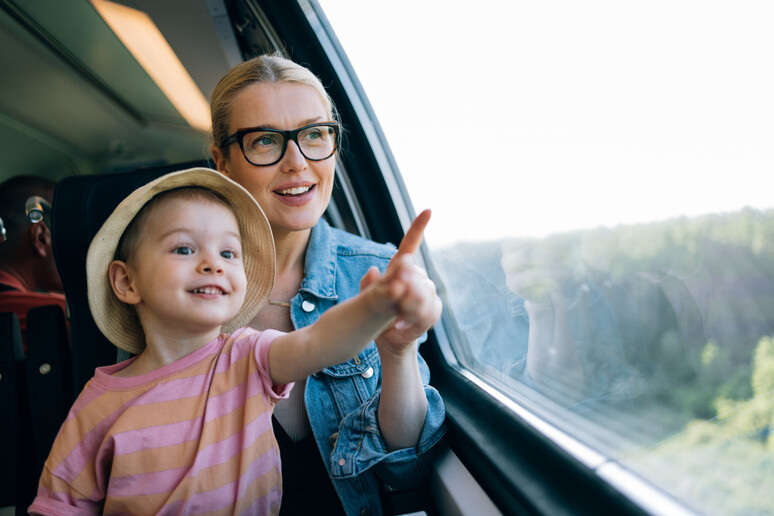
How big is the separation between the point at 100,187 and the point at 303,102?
2.45 ft

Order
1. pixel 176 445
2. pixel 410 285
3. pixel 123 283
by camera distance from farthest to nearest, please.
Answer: pixel 123 283, pixel 176 445, pixel 410 285

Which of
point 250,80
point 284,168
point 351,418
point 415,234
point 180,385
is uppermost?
point 250,80

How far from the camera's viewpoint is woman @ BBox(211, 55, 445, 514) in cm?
107

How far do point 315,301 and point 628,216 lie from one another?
0.81m

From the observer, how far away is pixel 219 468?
2.92ft

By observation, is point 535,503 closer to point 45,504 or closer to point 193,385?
point 193,385

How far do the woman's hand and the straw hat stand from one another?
406 millimetres

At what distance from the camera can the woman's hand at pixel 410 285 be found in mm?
634

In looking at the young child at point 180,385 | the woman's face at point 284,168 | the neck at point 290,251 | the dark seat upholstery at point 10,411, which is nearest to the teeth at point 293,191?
the woman's face at point 284,168

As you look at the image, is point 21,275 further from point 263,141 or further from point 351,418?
point 351,418

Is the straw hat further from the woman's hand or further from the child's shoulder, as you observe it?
the woman's hand

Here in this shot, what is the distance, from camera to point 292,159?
1228 millimetres

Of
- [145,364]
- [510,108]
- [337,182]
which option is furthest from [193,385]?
[337,182]

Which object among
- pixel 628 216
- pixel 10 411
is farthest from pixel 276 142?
pixel 10 411
